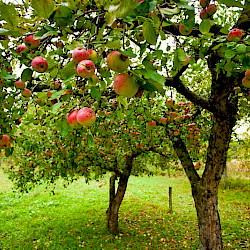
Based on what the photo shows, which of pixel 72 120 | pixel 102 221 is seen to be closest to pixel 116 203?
pixel 102 221

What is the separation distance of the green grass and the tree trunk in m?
2.26

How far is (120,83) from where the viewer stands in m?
0.87

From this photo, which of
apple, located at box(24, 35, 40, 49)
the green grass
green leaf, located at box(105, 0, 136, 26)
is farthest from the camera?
the green grass

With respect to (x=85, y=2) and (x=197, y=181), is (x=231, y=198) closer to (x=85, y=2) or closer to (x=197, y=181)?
(x=197, y=181)

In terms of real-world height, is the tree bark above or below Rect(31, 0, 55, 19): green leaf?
below

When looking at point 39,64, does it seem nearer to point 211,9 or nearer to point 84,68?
point 84,68

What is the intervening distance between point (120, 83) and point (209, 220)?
140 inches

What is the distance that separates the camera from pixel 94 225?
7.19m

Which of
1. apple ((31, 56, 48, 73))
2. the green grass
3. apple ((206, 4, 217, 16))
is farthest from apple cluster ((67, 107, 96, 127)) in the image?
the green grass

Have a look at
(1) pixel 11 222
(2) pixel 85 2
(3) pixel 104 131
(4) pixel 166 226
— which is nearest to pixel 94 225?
(4) pixel 166 226

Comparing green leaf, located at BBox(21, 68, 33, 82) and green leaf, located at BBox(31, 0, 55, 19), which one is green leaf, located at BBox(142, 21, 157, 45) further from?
green leaf, located at BBox(21, 68, 33, 82)

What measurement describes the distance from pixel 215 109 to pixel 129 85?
3048 millimetres

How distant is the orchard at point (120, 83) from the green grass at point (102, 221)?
2.72 feet

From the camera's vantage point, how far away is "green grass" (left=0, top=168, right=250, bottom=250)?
5.88 meters
